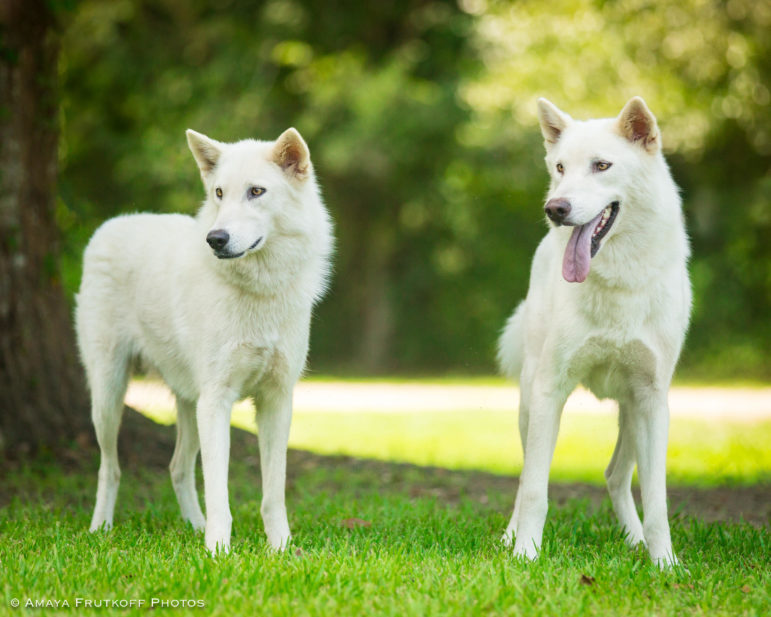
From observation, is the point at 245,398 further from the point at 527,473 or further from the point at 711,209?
the point at 711,209

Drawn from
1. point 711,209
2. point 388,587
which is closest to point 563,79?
point 711,209

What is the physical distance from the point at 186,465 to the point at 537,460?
2.12 meters

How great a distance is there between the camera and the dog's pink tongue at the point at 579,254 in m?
4.05

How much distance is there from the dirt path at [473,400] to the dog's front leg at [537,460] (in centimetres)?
705

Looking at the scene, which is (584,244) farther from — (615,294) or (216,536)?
(216,536)

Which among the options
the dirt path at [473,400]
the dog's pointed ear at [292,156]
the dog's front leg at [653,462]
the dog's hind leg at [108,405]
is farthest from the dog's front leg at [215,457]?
the dirt path at [473,400]

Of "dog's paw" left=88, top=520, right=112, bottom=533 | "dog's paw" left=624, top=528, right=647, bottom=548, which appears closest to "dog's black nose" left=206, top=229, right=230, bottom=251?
"dog's paw" left=88, top=520, right=112, bottom=533

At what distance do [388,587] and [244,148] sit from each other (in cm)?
229

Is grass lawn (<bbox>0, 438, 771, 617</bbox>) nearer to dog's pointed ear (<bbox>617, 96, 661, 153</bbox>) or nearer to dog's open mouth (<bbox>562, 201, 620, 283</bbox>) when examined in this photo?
dog's open mouth (<bbox>562, 201, 620, 283</bbox>)

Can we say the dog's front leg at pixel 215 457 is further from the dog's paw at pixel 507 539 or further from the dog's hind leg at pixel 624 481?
the dog's hind leg at pixel 624 481

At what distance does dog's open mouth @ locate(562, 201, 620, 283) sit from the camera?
13.3ft

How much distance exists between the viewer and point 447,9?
19.9 metres

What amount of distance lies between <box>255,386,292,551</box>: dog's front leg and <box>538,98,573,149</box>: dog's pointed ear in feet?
6.15

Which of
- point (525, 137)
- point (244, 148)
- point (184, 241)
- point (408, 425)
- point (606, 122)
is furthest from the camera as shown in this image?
point (525, 137)
